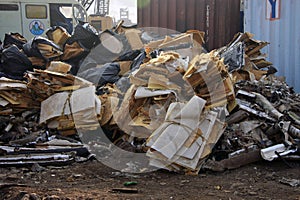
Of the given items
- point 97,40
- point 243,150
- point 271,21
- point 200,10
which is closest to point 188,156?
point 243,150

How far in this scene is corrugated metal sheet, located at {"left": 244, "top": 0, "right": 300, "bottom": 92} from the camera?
5.27m

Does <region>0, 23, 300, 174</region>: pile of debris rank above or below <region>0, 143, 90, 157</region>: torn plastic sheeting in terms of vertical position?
above

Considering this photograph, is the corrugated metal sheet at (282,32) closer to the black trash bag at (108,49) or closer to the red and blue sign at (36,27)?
the black trash bag at (108,49)

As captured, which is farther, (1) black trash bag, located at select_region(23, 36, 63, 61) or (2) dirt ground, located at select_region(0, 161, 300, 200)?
(1) black trash bag, located at select_region(23, 36, 63, 61)

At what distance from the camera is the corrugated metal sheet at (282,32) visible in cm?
527

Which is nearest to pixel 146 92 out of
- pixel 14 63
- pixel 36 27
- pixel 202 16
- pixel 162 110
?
pixel 162 110

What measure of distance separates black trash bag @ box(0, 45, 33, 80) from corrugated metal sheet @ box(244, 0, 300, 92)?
3255mm

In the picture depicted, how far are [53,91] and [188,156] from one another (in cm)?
181

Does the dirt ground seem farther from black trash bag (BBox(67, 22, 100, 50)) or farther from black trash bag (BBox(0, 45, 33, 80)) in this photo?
black trash bag (BBox(67, 22, 100, 50))

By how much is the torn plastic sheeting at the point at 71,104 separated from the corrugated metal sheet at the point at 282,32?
282 centimetres

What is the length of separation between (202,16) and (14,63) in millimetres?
3047

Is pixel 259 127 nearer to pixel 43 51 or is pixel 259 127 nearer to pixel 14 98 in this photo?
pixel 14 98

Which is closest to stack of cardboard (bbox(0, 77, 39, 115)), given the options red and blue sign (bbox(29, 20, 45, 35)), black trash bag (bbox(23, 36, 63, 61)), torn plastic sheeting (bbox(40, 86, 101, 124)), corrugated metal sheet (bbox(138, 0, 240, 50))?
torn plastic sheeting (bbox(40, 86, 101, 124))

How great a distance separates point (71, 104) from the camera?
161 inches
